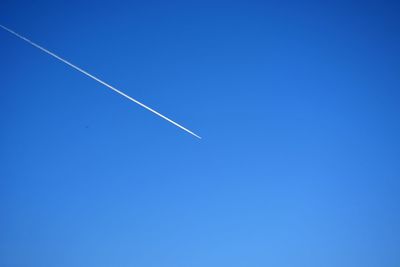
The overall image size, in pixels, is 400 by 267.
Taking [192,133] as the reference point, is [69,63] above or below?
above

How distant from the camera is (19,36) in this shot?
10406 millimetres

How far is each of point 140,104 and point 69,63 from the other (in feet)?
11.4

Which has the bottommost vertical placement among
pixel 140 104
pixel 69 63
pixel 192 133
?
pixel 192 133

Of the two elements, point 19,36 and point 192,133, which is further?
point 192,133

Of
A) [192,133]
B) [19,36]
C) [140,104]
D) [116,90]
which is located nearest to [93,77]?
[116,90]

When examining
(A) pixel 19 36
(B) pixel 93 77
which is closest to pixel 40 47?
(A) pixel 19 36

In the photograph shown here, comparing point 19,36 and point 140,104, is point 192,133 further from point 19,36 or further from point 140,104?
point 19,36

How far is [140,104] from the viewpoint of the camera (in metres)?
11.0

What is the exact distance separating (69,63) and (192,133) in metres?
6.11

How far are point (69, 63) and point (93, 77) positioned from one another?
3.99 ft

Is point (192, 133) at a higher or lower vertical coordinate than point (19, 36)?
lower

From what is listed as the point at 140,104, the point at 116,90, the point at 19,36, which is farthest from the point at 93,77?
the point at 19,36

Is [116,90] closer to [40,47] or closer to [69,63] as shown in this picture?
[69,63]

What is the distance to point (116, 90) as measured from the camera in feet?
35.9
